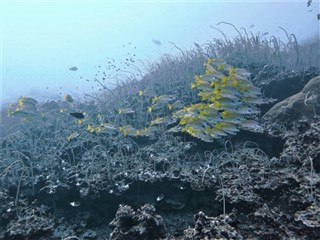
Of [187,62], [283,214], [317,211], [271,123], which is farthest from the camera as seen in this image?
[187,62]

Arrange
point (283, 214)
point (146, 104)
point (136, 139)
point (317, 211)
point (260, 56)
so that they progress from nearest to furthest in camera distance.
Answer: point (317, 211) < point (283, 214) < point (136, 139) < point (146, 104) < point (260, 56)

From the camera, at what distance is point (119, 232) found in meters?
3.98

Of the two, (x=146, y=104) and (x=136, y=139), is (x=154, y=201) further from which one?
(x=146, y=104)

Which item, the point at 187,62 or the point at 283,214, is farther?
the point at 187,62

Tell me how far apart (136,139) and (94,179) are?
3.09 meters

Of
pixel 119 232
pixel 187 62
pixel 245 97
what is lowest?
pixel 119 232

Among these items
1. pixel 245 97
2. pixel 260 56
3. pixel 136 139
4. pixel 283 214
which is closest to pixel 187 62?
pixel 260 56

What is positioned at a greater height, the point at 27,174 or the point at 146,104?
the point at 146,104

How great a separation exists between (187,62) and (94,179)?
9.65m

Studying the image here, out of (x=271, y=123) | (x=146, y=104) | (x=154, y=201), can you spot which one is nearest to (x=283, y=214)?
(x=154, y=201)

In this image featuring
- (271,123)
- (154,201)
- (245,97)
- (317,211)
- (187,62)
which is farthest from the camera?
(187,62)

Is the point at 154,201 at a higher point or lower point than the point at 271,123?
lower

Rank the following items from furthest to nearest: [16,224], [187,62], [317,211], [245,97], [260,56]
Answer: [187,62]
[260,56]
[245,97]
[16,224]
[317,211]

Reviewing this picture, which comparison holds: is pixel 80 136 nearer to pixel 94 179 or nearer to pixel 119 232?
pixel 94 179
